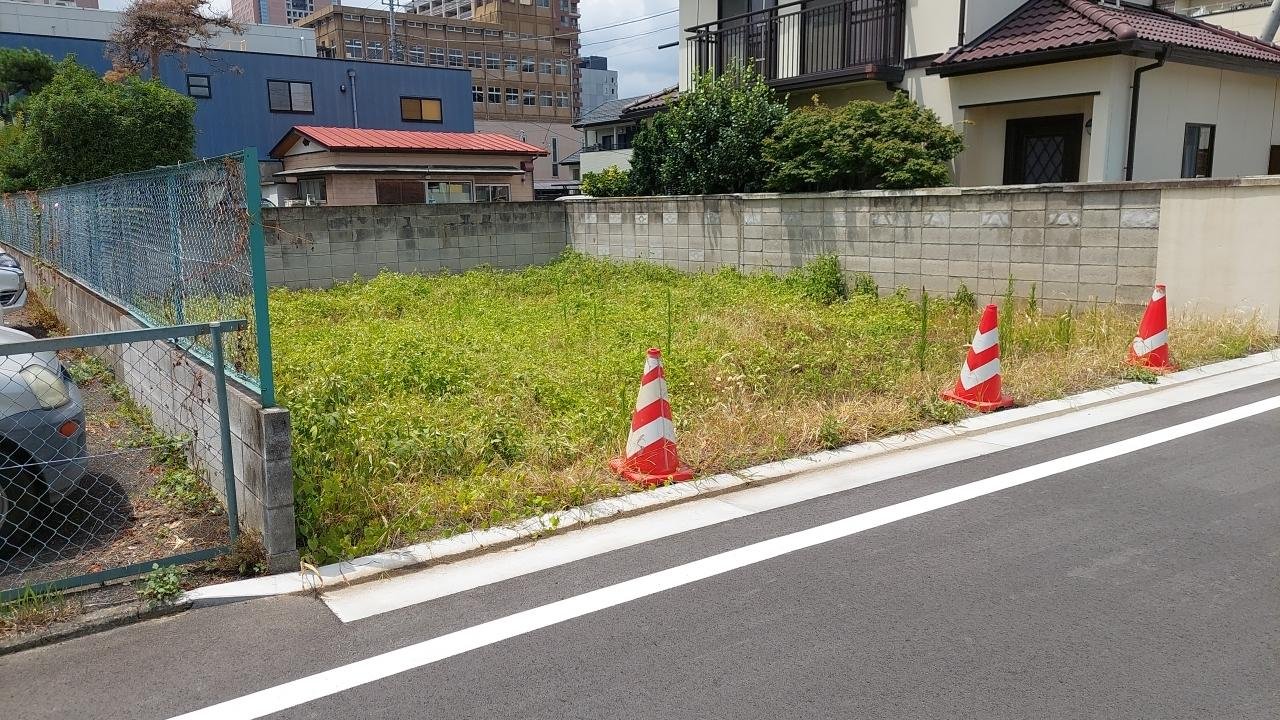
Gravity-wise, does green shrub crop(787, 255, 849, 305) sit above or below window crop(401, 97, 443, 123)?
below

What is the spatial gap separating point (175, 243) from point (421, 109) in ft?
118

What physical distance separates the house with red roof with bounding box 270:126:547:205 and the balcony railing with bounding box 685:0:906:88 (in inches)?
479

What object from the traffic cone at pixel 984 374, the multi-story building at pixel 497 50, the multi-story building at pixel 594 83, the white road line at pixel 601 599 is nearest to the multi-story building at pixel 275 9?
the multi-story building at pixel 497 50

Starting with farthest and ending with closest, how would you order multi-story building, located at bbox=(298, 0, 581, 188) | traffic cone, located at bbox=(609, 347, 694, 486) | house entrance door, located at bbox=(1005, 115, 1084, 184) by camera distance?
multi-story building, located at bbox=(298, 0, 581, 188) < house entrance door, located at bbox=(1005, 115, 1084, 184) < traffic cone, located at bbox=(609, 347, 694, 486)

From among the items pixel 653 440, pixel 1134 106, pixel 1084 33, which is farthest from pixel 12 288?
pixel 1134 106

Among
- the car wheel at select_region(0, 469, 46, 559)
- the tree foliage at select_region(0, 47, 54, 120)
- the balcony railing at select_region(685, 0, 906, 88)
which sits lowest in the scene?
the car wheel at select_region(0, 469, 46, 559)

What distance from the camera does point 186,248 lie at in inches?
213

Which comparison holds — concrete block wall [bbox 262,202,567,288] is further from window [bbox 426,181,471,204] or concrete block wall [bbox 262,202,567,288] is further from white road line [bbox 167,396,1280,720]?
window [bbox 426,181,471,204]

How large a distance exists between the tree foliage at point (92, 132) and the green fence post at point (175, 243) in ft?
45.9

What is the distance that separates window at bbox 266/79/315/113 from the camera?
35.0 meters

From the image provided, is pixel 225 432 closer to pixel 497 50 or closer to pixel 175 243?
pixel 175 243

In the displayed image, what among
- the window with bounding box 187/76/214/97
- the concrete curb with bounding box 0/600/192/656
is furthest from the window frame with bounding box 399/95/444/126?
the concrete curb with bounding box 0/600/192/656

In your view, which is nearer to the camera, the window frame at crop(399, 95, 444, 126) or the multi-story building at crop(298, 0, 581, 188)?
the window frame at crop(399, 95, 444, 126)

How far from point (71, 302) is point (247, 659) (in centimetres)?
839
